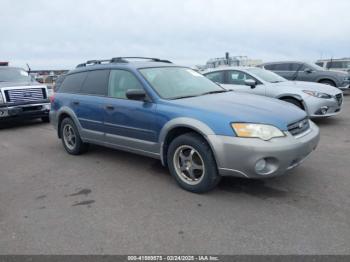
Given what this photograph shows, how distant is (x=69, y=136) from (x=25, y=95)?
4181 mm

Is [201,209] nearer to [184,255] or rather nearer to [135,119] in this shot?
[184,255]

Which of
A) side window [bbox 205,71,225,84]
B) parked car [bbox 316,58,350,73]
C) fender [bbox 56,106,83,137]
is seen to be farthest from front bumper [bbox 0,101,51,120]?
parked car [bbox 316,58,350,73]

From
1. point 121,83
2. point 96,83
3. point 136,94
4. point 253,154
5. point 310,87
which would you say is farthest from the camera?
point 310,87

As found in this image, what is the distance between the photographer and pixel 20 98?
940 cm

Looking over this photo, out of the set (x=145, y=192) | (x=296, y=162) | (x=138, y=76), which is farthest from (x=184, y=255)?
(x=138, y=76)

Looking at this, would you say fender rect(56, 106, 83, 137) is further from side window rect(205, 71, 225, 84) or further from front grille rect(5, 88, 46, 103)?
side window rect(205, 71, 225, 84)

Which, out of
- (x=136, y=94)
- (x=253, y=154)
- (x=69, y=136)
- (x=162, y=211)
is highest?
(x=136, y=94)

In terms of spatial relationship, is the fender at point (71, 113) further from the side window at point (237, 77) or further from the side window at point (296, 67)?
the side window at point (296, 67)

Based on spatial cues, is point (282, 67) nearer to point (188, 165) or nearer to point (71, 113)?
point (71, 113)

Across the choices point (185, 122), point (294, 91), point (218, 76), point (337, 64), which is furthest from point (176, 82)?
point (337, 64)

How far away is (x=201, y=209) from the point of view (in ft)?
11.9

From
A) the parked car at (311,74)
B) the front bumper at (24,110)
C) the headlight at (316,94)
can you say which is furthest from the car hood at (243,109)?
the parked car at (311,74)

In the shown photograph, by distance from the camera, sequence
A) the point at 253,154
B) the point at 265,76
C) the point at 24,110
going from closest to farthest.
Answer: the point at 253,154 < the point at 265,76 < the point at 24,110

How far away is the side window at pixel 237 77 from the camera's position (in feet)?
28.8
